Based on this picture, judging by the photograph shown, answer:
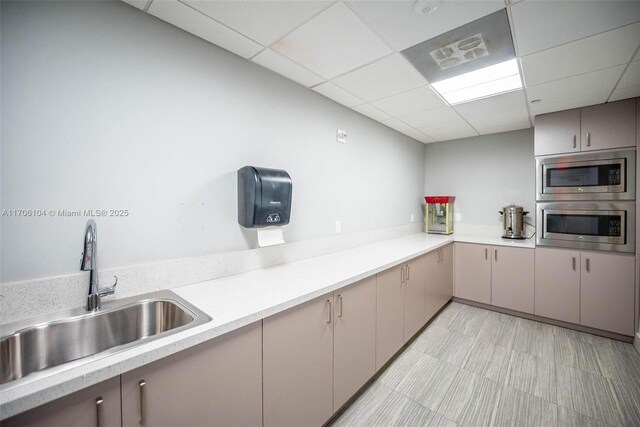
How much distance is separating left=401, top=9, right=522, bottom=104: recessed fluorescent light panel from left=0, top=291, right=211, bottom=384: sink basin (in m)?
1.99

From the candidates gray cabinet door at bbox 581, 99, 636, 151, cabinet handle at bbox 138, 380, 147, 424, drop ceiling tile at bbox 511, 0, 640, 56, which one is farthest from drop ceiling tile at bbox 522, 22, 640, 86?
cabinet handle at bbox 138, 380, 147, 424

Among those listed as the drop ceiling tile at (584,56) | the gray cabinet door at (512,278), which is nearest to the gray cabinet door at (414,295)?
the gray cabinet door at (512,278)

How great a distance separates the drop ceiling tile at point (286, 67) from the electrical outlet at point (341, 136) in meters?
0.55

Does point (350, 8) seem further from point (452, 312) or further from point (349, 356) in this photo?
point (452, 312)

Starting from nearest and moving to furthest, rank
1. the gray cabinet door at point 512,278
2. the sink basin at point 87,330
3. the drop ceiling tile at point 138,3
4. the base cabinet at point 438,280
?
the sink basin at point 87,330 < the drop ceiling tile at point 138,3 < the base cabinet at point 438,280 < the gray cabinet door at point 512,278

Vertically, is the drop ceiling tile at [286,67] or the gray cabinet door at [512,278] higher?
the drop ceiling tile at [286,67]

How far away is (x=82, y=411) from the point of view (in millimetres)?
748

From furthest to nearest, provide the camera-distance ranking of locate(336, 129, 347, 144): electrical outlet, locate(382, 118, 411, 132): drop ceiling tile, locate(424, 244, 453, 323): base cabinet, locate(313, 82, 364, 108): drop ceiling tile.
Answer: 1. locate(382, 118, 411, 132): drop ceiling tile
2. locate(424, 244, 453, 323): base cabinet
3. locate(336, 129, 347, 144): electrical outlet
4. locate(313, 82, 364, 108): drop ceiling tile

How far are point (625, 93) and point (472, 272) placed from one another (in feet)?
7.29

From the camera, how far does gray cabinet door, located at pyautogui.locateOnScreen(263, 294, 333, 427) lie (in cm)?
121

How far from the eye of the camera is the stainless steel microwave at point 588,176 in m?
2.47

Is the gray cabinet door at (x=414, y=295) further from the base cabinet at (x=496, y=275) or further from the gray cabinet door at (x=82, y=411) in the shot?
the gray cabinet door at (x=82, y=411)

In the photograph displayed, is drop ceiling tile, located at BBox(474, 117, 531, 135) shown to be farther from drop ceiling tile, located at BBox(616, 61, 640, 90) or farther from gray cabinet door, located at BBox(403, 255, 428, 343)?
gray cabinet door, located at BBox(403, 255, 428, 343)

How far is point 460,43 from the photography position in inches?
63.9
